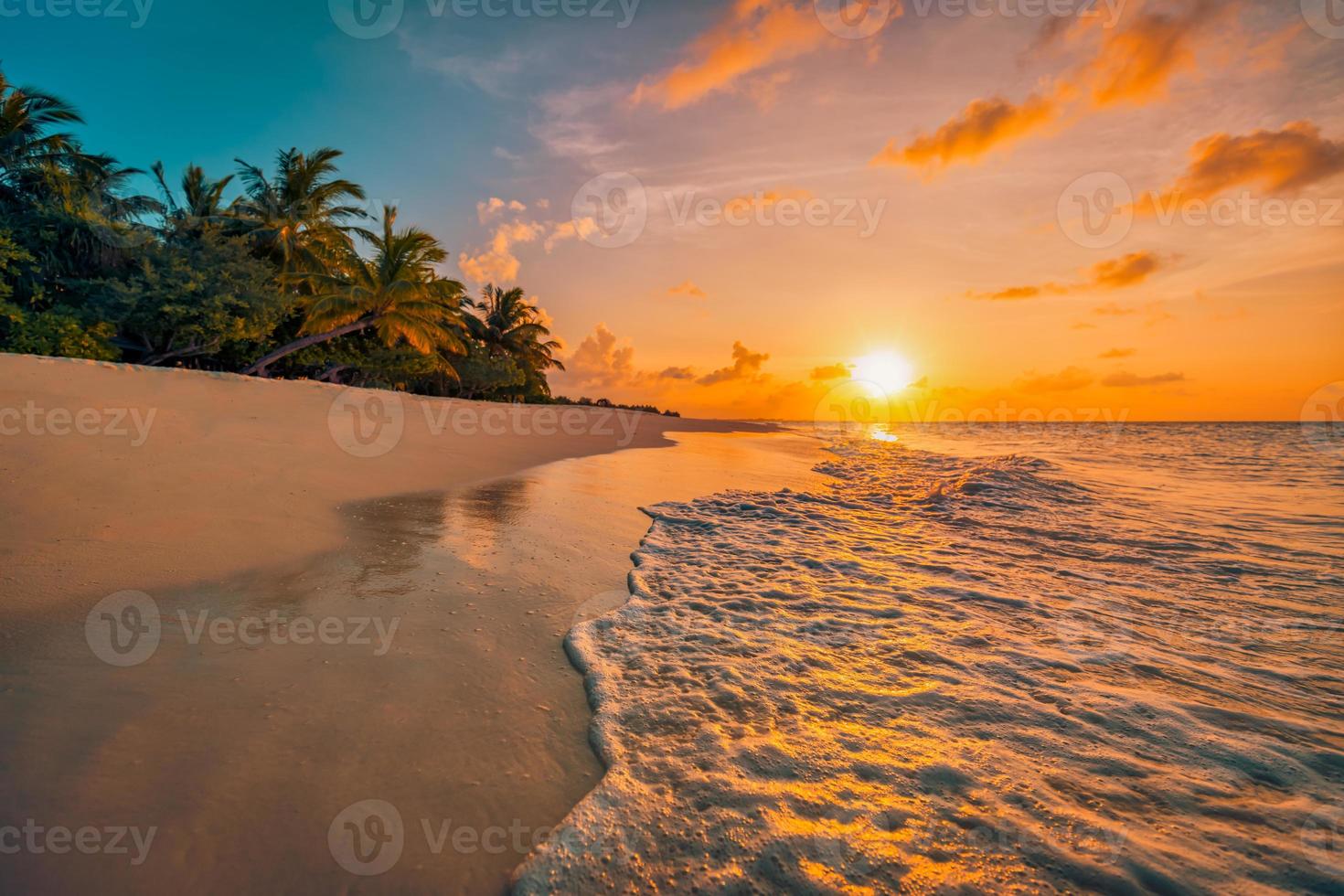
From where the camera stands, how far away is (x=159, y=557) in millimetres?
3691

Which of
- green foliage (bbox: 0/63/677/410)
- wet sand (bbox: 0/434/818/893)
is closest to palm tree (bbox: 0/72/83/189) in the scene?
green foliage (bbox: 0/63/677/410)

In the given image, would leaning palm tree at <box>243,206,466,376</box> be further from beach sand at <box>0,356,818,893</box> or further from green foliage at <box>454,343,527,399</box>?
beach sand at <box>0,356,818,893</box>

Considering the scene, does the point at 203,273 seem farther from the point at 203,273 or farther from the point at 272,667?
the point at 272,667

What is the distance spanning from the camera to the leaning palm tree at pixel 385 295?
17.6 meters

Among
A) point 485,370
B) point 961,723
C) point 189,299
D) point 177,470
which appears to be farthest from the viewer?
point 485,370

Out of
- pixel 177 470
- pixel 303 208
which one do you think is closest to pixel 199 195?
pixel 303 208

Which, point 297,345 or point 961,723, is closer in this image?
point 961,723

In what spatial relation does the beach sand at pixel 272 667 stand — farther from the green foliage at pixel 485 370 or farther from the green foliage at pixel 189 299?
the green foliage at pixel 485 370

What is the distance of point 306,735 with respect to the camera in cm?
212

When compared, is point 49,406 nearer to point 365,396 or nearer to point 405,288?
point 365,396

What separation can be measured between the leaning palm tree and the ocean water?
1844 centimetres

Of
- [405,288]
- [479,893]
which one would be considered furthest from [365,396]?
[479,893]

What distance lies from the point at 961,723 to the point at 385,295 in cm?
2172

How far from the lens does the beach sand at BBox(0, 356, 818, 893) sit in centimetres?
166
